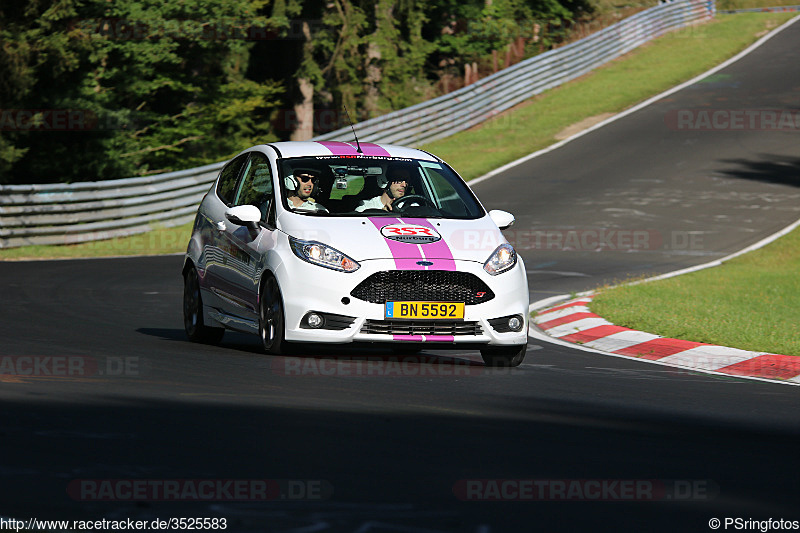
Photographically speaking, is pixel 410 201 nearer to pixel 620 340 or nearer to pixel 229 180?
pixel 229 180

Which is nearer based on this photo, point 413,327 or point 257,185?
point 413,327

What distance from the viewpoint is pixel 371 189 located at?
36.2 ft

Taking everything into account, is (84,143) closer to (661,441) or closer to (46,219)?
(46,219)

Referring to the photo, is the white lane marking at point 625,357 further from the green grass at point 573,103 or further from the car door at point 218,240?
the green grass at point 573,103

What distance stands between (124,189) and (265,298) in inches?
601

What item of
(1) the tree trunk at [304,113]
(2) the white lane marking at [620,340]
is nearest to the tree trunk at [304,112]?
(1) the tree trunk at [304,113]

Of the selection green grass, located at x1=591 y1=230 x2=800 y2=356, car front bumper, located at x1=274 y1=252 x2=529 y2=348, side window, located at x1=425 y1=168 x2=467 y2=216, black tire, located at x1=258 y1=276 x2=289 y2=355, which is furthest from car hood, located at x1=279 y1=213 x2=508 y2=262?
green grass, located at x1=591 y1=230 x2=800 y2=356

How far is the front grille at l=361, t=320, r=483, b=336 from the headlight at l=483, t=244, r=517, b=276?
1.54 ft

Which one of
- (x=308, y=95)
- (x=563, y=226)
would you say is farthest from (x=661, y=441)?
(x=308, y=95)

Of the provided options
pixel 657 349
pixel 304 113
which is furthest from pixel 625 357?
pixel 304 113

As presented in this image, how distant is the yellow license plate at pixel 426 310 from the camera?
9.84 metres

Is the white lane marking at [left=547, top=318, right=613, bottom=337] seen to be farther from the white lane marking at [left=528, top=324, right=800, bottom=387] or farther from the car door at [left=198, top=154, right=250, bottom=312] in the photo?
the car door at [left=198, top=154, right=250, bottom=312]

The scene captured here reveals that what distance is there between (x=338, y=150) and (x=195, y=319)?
2.02 m

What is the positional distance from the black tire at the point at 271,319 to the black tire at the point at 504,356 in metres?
1.59
